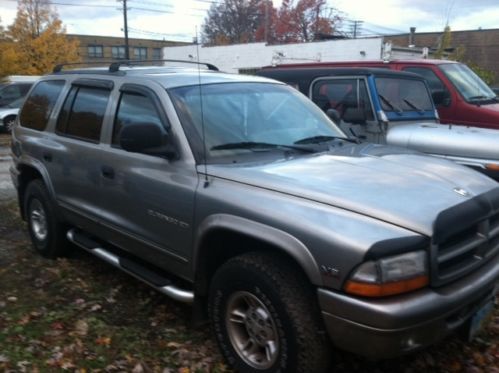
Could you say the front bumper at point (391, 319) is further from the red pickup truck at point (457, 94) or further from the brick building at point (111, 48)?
the brick building at point (111, 48)

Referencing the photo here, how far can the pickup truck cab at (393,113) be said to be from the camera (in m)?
5.81

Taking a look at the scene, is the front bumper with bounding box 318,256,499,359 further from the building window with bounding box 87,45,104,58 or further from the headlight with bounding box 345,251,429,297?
the building window with bounding box 87,45,104,58

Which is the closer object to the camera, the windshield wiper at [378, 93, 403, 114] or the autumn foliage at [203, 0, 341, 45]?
the windshield wiper at [378, 93, 403, 114]

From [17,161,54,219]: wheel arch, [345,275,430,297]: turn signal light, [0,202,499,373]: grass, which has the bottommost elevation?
[0,202,499,373]: grass

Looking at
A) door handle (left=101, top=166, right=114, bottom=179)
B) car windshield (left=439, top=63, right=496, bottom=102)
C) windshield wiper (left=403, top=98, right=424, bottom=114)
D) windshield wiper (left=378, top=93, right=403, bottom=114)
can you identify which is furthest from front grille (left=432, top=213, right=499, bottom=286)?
car windshield (left=439, top=63, right=496, bottom=102)

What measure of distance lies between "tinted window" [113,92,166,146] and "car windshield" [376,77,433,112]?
146 inches

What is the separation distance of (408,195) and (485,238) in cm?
54

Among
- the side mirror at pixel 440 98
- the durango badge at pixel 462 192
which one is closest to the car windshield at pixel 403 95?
the side mirror at pixel 440 98

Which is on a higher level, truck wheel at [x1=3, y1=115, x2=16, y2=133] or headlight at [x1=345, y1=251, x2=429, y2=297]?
headlight at [x1=345, y1=251, x2=429, y2=297]

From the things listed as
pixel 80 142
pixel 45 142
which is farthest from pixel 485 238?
pixel 45 142

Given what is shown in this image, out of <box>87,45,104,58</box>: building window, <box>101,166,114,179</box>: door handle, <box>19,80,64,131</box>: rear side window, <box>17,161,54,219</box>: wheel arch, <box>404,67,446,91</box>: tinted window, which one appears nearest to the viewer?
<box>101,166,114,179</box>: door handle

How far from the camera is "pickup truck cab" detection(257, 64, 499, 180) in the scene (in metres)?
5.81

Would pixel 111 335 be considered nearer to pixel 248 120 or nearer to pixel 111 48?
pixel 248 120

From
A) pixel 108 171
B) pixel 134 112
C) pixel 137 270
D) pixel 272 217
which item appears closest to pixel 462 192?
pixel 272 217
